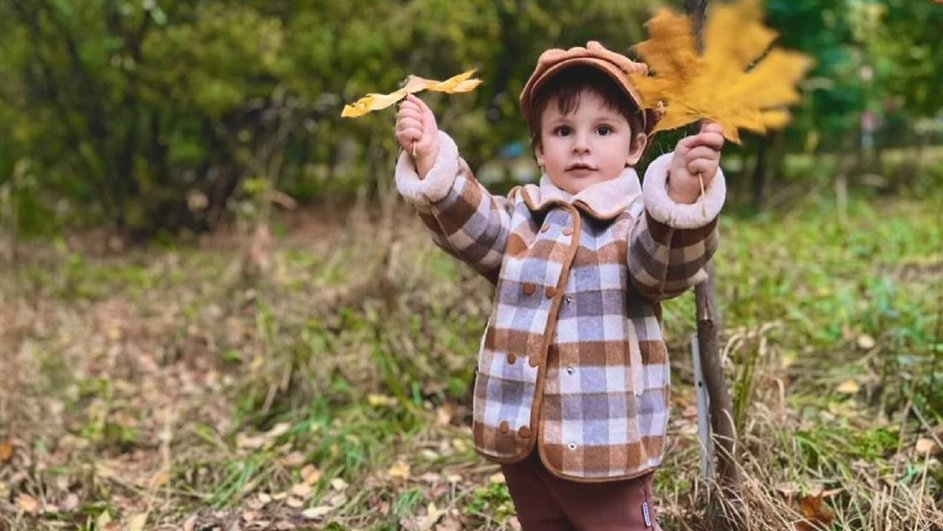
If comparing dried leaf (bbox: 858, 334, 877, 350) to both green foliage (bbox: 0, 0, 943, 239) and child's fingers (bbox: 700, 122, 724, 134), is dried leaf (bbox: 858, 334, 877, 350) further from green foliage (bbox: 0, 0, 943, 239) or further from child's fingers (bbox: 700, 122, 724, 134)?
green foliage (bbox: 0, 0, 943, 239)

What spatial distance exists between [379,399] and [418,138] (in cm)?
194

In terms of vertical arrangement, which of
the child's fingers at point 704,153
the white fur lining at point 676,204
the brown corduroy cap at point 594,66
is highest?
the brown corduroy cap at point 594,66

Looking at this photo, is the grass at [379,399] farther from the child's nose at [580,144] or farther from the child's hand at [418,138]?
the child's hand at [418,138]

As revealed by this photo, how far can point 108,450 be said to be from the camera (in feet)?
11.8

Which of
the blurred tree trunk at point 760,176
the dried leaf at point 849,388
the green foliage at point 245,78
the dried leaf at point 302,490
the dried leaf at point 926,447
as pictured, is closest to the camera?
the dried leaf at point 926,447

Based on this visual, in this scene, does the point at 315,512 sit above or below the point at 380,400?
below

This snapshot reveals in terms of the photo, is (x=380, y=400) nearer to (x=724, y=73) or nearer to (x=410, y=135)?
(x=410, y=135)

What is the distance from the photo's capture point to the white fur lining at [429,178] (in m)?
1.82

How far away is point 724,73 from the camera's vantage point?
5.04ft

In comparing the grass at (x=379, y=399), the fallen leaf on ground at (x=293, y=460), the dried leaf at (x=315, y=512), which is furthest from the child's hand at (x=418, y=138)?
the fallen leaf on ground at (x=293, y=460)

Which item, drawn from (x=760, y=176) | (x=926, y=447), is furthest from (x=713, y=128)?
(x=760, y=176)

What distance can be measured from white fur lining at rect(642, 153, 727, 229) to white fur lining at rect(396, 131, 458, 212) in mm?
371

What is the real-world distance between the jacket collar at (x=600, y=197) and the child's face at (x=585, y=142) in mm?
16

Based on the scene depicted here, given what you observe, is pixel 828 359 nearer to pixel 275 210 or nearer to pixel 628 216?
pixel 628 216
